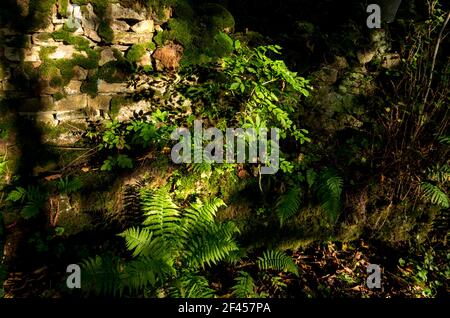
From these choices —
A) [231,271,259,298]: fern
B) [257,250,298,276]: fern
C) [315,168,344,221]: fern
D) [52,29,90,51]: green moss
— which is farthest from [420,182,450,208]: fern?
[52,29,90,51]: green moss

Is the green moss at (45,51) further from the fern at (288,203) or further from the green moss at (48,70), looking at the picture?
the fern at (288,203)

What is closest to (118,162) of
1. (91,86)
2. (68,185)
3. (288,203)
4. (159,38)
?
(68,185)

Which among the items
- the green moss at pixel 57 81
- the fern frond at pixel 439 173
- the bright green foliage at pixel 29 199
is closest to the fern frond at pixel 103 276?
the bright green foliage at pixel 29 199

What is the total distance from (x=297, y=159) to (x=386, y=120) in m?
1.38

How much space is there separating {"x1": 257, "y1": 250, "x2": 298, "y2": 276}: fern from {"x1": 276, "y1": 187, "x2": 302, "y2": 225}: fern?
38cm

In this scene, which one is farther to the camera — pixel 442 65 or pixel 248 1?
pixel 248 1

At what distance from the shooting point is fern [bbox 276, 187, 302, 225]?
3.85 metres

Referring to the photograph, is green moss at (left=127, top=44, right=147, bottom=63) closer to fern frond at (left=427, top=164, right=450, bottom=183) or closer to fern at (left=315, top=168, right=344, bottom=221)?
fern at (left=315, top=168, right=344, bottom=221)

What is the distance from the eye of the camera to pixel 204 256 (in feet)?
10.4

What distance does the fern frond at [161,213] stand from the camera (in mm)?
3207

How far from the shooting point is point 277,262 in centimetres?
364
